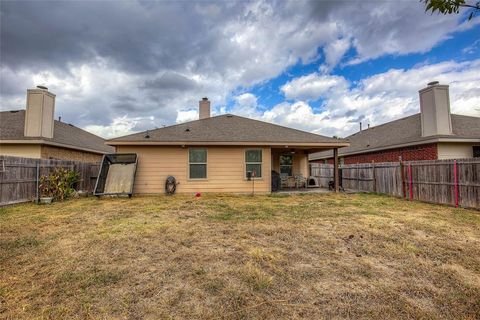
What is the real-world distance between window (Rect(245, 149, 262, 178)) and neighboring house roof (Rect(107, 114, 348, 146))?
0.70 m

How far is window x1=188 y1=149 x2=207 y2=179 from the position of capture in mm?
11805

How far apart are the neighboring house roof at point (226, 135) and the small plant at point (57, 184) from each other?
2211 mm

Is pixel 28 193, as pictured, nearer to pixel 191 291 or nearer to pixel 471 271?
pixel 191 291

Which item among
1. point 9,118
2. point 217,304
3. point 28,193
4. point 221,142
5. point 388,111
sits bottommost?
point 217,304

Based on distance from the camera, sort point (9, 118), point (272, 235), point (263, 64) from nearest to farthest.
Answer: point (272, 235), point (9, 118), point (263, 64)

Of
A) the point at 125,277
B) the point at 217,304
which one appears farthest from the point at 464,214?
the point at 125,277

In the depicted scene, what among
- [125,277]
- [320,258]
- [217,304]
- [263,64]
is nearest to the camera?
[217,304]

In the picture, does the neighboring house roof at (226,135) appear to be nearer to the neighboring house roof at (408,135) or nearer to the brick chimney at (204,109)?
the brick chimney at (204,109)

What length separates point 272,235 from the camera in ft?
16.4

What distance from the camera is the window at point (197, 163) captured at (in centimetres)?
1180

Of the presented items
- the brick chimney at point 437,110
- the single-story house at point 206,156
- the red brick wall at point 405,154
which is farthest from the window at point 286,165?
the brick chimney at point 437,110

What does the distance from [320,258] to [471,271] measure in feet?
6.27

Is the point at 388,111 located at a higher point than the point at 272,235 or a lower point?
higher

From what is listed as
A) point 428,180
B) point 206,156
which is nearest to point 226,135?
point 206,156
